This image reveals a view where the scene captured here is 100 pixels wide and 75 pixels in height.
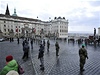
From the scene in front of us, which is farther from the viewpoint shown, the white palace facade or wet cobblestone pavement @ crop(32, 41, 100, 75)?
the white palace facade

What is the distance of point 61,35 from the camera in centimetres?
11112

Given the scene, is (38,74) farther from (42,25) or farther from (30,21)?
(42,25)

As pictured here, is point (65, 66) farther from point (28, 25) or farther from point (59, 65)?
point (28, 25)

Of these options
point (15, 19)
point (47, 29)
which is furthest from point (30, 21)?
point (47, 29)

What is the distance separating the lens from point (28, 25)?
96750 mm

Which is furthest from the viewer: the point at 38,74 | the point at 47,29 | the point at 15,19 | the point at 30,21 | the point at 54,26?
the point at 47,29

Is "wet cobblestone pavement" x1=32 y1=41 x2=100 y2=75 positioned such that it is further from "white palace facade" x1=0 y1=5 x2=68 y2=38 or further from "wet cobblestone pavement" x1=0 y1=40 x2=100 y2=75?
"white palace facade" x1=0 y1=5 x2=68 y2=38

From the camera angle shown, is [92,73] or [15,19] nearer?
[92,73]

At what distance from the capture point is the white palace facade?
8950 cm

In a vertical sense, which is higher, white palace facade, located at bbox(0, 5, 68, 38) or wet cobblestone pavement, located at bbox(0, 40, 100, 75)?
white palace facade, located at bbox(0, 5, 68, 38)

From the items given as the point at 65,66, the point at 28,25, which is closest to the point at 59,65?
the point at 65,66

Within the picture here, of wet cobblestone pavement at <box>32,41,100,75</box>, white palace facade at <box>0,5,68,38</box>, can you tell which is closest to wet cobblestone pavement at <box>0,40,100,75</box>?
wet cobblestone pavement at <box>32,41,100,75</box>

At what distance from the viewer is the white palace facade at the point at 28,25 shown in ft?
294

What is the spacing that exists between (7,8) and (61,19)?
39.7 meters
